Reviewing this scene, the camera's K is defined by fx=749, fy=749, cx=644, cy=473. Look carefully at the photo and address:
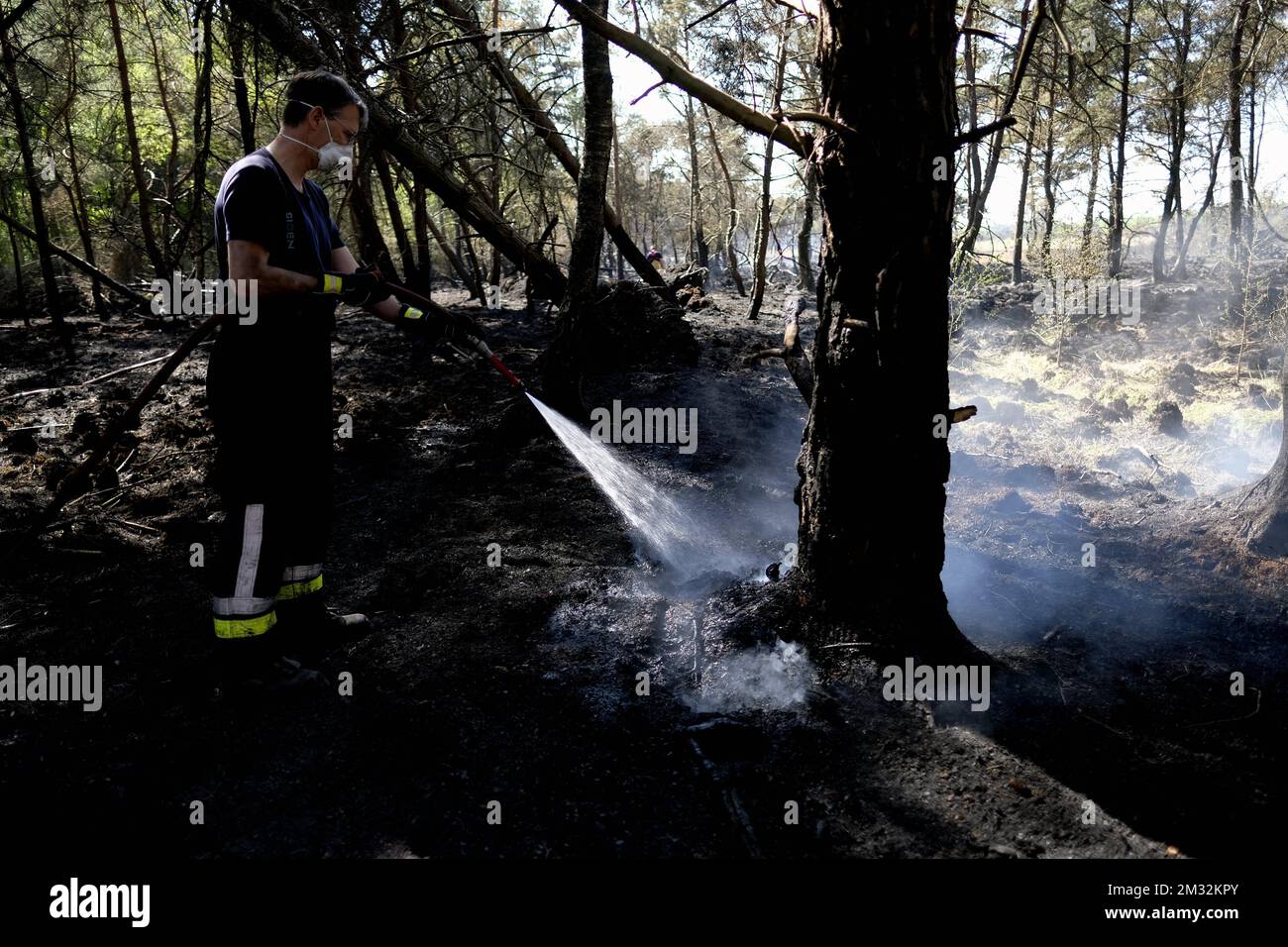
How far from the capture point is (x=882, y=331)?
9.68 ft

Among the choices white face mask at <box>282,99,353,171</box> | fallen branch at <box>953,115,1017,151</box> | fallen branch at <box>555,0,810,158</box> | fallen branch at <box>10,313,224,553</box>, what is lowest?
fallen branch at <box>10,313,224,553</box>

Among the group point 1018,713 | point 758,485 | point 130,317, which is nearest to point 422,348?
point 758,485

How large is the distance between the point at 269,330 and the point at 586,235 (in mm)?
3925

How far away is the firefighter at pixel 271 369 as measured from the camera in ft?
9.87

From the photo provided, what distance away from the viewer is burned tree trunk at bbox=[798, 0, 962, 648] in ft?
8.95

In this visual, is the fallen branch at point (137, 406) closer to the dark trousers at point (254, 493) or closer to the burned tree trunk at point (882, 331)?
the dark trousers at point (254, 493)

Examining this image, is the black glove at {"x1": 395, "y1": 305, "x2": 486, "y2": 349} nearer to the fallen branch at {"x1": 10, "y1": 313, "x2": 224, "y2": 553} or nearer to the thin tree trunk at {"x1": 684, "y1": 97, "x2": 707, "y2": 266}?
the fallen branch at {"x1": 10, "y1": 313, "x2": 224, "y2": 553}

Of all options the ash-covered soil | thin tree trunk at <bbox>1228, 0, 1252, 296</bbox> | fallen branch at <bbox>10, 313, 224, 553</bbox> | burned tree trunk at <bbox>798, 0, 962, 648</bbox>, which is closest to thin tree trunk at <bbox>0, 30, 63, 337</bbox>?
the ash-covered soil

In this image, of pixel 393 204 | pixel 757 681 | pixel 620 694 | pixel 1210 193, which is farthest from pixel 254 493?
pixel 1210 193

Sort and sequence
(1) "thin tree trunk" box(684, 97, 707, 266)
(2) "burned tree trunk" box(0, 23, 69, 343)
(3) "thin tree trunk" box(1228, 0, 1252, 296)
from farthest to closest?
(1) "thin tree trunk" box(684, 97, 707, 266), (3) "thin tree trunk" box(1228, 0, 1252, 296), (2) "burned tree trunk" box(0, 23, 69, 343)

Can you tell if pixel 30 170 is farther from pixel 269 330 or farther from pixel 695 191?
pixel 695 191

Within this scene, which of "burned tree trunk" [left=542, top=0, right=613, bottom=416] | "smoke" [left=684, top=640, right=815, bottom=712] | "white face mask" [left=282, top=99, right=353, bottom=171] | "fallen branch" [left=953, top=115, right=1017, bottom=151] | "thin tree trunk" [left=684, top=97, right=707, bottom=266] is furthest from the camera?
"thin tree trunk" [left=684, top=97, right=707, bottom=266]

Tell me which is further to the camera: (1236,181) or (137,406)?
(1236,181)
